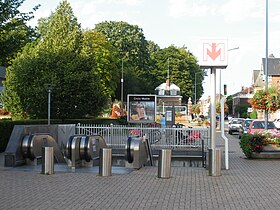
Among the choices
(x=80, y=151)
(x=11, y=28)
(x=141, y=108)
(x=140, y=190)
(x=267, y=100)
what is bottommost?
(x=140, y=190)

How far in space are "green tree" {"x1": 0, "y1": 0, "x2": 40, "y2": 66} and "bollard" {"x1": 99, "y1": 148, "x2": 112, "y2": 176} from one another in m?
8.83

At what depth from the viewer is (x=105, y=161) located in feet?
43.1

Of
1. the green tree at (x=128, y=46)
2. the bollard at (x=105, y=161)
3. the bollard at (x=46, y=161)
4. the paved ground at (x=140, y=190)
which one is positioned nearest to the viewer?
the paved ground at (x=140, y=190)

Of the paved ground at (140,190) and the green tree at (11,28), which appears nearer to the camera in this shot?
the paved ground at (140,190)

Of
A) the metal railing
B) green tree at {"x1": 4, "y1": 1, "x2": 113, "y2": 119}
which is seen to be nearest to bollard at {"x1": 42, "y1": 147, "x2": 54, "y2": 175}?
the metal railing

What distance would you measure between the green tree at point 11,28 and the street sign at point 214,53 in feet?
30.5

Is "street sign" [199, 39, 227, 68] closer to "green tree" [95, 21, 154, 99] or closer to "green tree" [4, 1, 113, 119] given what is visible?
"green tree" [4, 1, 113, 119]

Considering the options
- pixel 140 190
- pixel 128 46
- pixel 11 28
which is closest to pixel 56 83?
pixel 11 28

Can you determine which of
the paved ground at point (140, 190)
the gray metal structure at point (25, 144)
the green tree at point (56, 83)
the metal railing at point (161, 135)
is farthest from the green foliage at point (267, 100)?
the gray metal structure at point (25, 144)

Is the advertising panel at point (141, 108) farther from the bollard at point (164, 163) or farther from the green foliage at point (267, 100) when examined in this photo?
the bollard at point (164, 163)

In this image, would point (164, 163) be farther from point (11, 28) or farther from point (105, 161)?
point (11, 28)

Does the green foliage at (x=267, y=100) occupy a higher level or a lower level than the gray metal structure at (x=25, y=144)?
higher

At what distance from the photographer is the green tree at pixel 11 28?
19375mm

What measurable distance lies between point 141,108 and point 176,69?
206 ft
